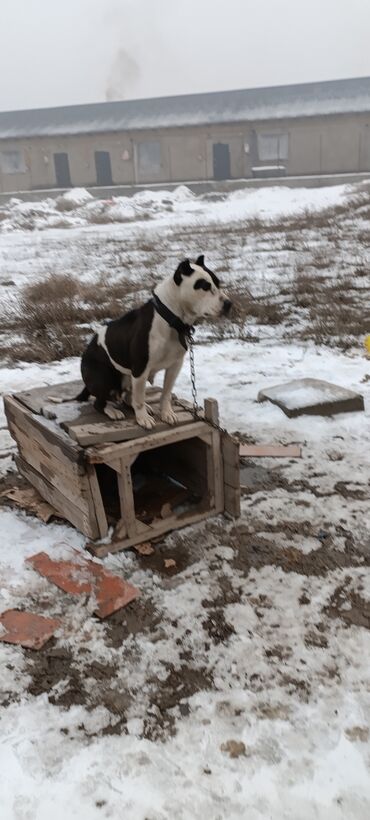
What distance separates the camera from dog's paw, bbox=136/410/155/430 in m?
3.33

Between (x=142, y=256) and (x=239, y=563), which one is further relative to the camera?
(x=142, y=256)

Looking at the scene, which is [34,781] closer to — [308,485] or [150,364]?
[150,364]

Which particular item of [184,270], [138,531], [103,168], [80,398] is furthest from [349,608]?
[103,168]

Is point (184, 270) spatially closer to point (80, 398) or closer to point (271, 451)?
point (80, 398)

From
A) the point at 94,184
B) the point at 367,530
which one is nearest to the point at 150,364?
the point at 367,530

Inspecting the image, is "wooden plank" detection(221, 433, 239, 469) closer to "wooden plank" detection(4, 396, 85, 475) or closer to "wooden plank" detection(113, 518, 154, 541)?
"wooden plank" detection(113, 518, 154, 541)

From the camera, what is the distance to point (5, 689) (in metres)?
2.42

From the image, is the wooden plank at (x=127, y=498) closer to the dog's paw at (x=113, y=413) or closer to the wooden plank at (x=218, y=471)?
the dog's paw at (x=113, y=413)

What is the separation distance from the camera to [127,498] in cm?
323

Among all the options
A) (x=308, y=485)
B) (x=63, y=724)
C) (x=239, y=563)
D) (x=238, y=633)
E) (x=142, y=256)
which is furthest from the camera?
(x=142, y=256)

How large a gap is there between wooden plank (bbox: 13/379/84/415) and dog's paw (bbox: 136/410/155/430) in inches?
28.0

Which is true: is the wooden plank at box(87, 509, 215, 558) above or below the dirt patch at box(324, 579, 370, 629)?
above

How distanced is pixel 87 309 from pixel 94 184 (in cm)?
3777

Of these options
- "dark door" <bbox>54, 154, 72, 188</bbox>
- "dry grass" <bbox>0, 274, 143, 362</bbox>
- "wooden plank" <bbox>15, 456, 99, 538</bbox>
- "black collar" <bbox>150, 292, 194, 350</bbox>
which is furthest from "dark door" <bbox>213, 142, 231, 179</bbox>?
"black collar" <bbox>150, 292, 194, 350</bbox>
